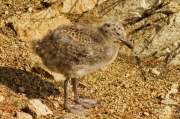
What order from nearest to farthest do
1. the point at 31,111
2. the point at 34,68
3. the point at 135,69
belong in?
the point at 31,111, the point at 34,68, the point at 135,69

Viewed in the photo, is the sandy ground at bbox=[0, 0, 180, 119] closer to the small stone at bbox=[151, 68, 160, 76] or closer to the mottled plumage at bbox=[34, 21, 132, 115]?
the small stone at bbox=[151, 68, 160, 76]

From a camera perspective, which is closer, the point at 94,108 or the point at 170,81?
the point at 94,108

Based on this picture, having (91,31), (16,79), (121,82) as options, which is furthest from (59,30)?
(121,82)

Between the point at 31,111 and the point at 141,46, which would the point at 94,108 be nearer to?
the point at 31,111

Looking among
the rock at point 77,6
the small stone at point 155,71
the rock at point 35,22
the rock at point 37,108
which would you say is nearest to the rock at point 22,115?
the rock at point 37,108

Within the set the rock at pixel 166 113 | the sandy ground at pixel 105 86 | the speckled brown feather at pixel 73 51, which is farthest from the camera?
the rock at pixel 166 113

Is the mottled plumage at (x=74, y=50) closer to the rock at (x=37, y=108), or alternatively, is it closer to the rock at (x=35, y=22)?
the rock at (x=37, y=108)

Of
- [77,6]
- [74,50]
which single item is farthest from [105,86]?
[77,6]
